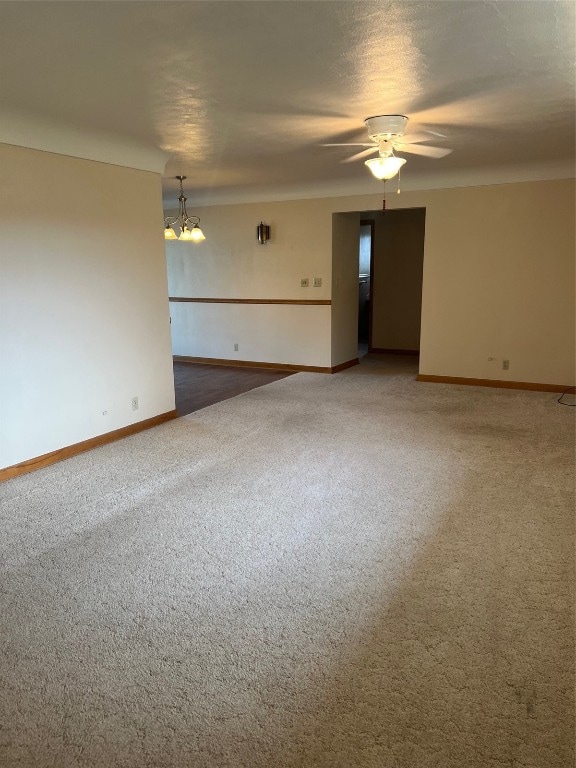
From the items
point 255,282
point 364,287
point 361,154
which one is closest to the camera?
point 361,154

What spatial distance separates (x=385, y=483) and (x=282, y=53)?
2436 millimetres

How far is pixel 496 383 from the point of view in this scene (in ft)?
19.1

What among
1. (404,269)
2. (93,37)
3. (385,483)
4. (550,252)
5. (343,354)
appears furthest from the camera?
(404,269)

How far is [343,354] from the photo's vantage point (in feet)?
22.9

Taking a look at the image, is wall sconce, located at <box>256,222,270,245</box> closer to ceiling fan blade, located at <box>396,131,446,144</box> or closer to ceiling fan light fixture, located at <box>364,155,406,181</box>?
ceiling fan blade, located at <box>396,131,446,144</box>

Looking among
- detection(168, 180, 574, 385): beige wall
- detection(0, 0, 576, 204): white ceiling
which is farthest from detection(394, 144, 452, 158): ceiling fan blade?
detection(168, 180, 574, 385): beige wall

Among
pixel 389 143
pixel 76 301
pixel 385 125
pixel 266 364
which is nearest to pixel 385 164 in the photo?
pixel 389 143

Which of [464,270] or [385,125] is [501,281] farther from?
[385,125]

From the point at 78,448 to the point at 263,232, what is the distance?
3843 millimetres

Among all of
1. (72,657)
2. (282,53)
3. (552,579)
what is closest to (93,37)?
(282,53)

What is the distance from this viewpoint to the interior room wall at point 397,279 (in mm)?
7828

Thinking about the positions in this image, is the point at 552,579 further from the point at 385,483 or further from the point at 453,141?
the point at 453,141

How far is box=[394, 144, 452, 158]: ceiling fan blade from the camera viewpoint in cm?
407

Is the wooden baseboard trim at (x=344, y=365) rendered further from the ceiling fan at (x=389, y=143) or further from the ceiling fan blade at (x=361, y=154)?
the ceiling fan at (x=389, y=143)
